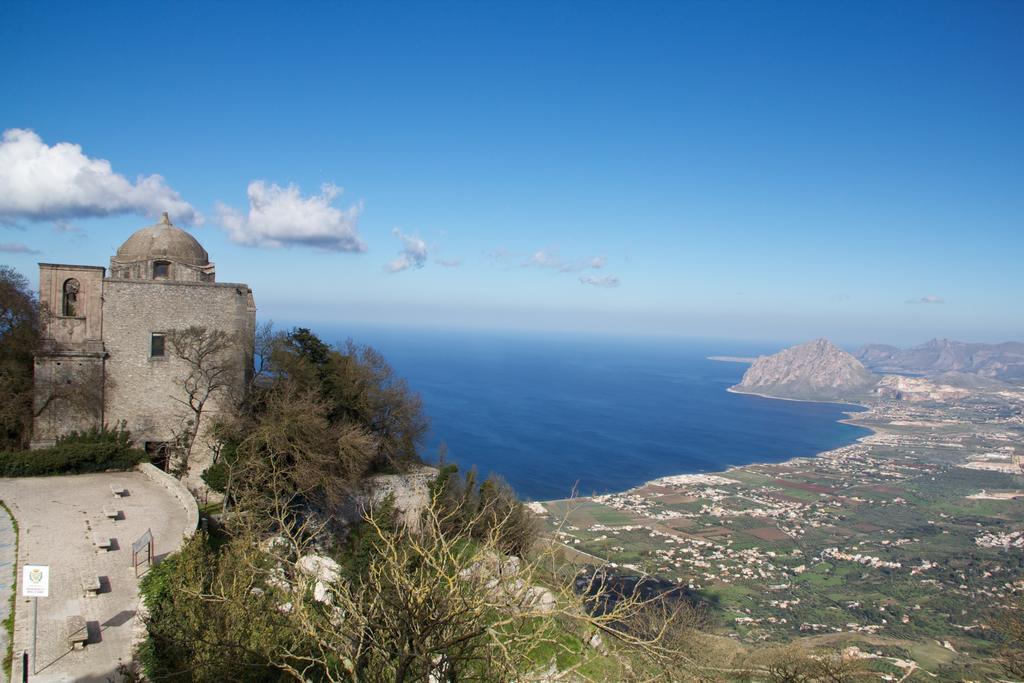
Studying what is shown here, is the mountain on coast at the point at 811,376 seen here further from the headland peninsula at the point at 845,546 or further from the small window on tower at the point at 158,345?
the small window on tower at the point at 158,345

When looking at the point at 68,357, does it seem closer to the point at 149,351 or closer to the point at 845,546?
the point at 149,351

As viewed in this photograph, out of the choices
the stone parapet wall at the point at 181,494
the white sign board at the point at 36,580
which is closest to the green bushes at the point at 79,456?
the stone parapet wall at the point at 181,494

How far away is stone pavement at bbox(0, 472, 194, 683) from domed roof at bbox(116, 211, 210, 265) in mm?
6294

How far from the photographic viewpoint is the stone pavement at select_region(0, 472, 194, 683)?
7941mm

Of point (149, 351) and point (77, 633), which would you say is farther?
point (149, 351)

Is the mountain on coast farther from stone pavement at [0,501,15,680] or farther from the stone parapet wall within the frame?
stone pavement at [0,501,15,680]

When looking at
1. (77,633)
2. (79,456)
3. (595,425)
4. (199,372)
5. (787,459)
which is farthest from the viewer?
(595,425)

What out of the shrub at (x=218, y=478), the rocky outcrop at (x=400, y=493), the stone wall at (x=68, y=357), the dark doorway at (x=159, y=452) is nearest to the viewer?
the shrub at (x=218, y=478)

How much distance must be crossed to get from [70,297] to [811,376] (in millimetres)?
159263

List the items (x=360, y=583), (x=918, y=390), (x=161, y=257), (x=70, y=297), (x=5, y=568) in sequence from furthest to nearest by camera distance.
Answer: (x=918, y=390) < (x=161, y=257) < (x=70, y=297) < (x=5, y=568) < (x=360, y=583)

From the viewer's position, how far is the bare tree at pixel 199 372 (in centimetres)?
1619

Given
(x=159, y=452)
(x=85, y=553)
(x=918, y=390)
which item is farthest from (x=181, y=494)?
(x=918, y=390)

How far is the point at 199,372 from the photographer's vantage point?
16.5 metres

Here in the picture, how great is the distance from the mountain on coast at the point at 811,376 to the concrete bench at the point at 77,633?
475ft
